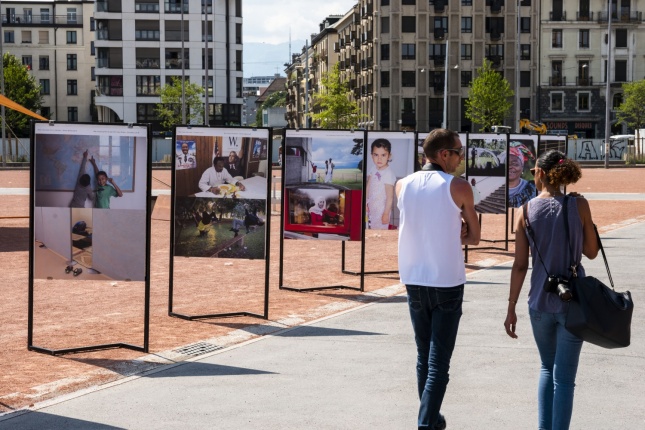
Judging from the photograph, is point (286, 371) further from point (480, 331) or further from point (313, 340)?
point (480, 331)

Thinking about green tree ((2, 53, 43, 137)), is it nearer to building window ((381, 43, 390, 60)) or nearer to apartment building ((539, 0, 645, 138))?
building window ((381, 43, 390, 60))

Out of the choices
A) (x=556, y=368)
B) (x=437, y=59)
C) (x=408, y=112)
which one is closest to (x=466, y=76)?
(x=437, y=59)

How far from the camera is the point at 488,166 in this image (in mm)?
18703

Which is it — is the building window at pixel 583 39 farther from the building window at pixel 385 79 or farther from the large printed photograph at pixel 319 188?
the large printed photograph at pixel 319 188

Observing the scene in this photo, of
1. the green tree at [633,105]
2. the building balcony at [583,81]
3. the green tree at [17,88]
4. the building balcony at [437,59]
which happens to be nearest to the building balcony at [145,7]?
the green tree at [17,88]

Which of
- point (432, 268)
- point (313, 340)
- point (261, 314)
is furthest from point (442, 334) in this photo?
point (261, 314)

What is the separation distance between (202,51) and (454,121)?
23.1 m

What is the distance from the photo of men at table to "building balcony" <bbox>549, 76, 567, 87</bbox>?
91.8 meters

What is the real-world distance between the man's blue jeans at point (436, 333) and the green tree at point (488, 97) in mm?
85327

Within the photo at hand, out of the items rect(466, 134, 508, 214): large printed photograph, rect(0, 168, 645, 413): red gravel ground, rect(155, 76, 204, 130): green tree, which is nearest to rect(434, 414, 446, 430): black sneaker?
rect(0, 168, 645, 413): red gravel ground

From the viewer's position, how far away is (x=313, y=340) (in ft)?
32.9

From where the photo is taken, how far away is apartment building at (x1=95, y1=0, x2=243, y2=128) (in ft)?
307

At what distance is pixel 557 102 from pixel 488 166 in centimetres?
8429

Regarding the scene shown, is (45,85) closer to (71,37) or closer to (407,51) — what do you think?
(71,37)
